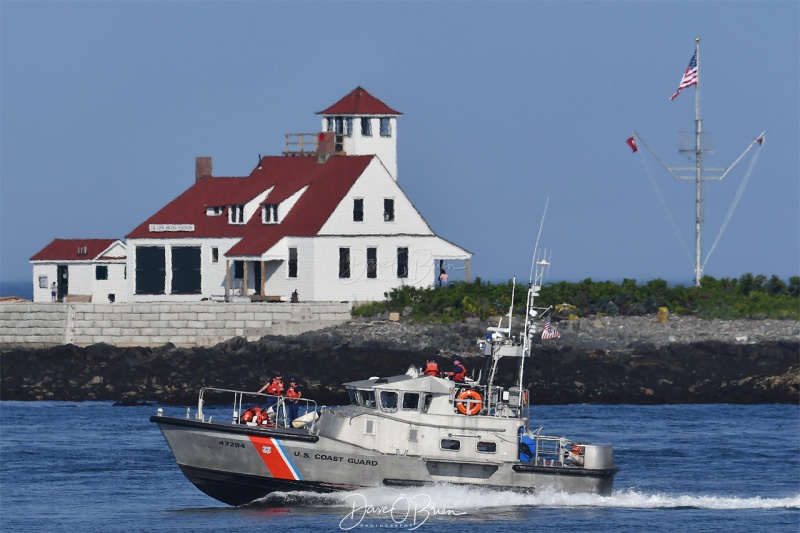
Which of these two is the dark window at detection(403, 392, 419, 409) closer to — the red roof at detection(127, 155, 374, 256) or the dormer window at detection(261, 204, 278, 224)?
the red roof at detection(127, 155, 374, 256)

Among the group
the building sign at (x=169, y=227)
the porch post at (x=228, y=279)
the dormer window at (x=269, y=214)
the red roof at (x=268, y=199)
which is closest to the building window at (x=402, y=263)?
→ the red roof at (x=268, y=199)

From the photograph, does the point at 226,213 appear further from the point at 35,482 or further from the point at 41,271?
the point at 35,482

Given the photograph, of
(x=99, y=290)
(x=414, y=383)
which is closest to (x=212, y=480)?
(x=414, y=383)


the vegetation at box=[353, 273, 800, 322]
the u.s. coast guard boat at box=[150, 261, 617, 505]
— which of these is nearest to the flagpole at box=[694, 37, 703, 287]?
the vegetation at box=[353, 273, 800, 322]

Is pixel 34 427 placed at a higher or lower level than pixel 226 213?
lower

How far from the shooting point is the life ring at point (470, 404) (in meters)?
29.2

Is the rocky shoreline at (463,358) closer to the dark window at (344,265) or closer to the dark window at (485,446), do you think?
the dark window at (344,265)

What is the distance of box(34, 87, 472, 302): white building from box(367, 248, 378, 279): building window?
0.04 metres

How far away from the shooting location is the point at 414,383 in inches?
1145

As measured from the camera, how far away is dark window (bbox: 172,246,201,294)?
60000mm

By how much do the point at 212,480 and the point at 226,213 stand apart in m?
32.6

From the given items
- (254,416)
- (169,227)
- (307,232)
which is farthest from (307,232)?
(254,416)

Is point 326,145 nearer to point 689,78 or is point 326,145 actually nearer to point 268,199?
point 268,199

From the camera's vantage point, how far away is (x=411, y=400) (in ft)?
95.5
